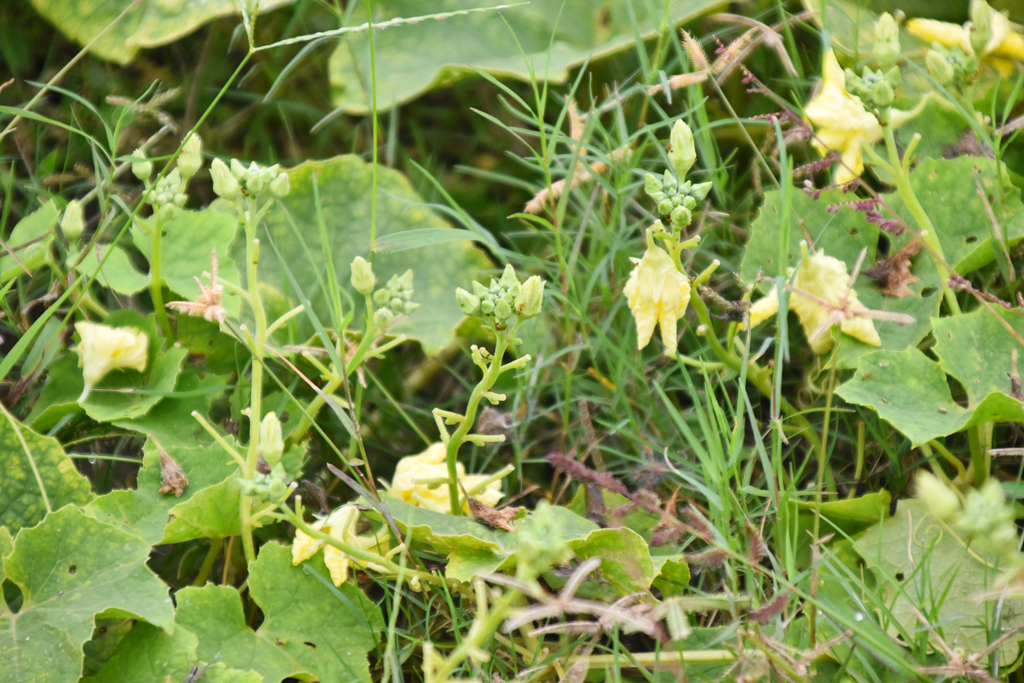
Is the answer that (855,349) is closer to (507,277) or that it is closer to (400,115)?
(507,277)

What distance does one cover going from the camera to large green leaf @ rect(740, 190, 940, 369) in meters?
1.41

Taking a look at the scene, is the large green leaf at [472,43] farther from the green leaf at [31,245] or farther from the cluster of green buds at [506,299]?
the cluster of green buds at [506,299]

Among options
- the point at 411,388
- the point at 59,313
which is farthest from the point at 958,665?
the point at 59,313

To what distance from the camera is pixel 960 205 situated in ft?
4.71

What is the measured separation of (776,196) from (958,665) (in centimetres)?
82

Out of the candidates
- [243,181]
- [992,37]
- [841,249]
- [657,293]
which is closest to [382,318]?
[243,181]

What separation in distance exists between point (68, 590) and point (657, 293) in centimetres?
Answer: 91

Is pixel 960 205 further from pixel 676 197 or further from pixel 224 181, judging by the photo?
pixel 224 181

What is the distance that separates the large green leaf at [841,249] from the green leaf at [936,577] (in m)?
0.31

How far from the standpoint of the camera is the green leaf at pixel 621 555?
1.13 meters

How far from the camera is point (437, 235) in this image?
4.67 ft

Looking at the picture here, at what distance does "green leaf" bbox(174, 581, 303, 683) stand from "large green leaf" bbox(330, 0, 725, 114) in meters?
1.10

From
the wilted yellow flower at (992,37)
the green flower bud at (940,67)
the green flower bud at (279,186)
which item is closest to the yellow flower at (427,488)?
the green flower bud at (279,186)

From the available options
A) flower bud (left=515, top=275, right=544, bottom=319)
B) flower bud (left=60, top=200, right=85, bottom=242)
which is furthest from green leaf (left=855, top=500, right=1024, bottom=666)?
flower bud (left=60, top=200, right=85, bottom=242)
